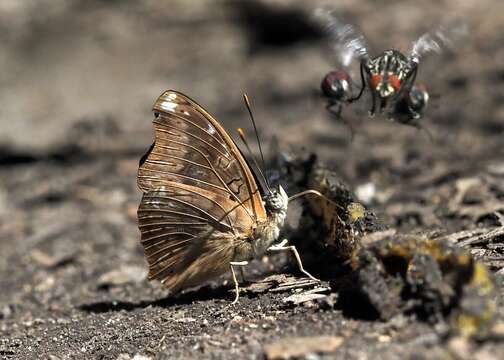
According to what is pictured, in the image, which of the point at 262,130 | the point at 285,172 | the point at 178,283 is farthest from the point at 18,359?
the point at 262,130

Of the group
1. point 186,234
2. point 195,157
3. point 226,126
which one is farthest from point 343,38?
point 226,126

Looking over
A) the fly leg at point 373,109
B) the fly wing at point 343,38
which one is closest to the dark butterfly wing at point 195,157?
the fly leg at point 373,109

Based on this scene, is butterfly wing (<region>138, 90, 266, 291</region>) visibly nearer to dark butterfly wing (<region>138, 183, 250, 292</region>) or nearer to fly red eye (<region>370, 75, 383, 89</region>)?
dark butterfly wing (<region>138, 183, 250, 292</region>)

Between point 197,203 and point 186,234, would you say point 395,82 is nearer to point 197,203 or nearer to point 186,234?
point 197,203

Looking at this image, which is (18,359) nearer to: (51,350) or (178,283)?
(51,350)

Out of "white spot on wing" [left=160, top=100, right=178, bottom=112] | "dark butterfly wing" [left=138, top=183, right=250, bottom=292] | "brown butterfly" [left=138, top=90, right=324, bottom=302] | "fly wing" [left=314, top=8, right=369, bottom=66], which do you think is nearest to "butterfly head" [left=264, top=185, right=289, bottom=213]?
"brown butterfly" [left=138, top=90, right=324, bottom=302]
